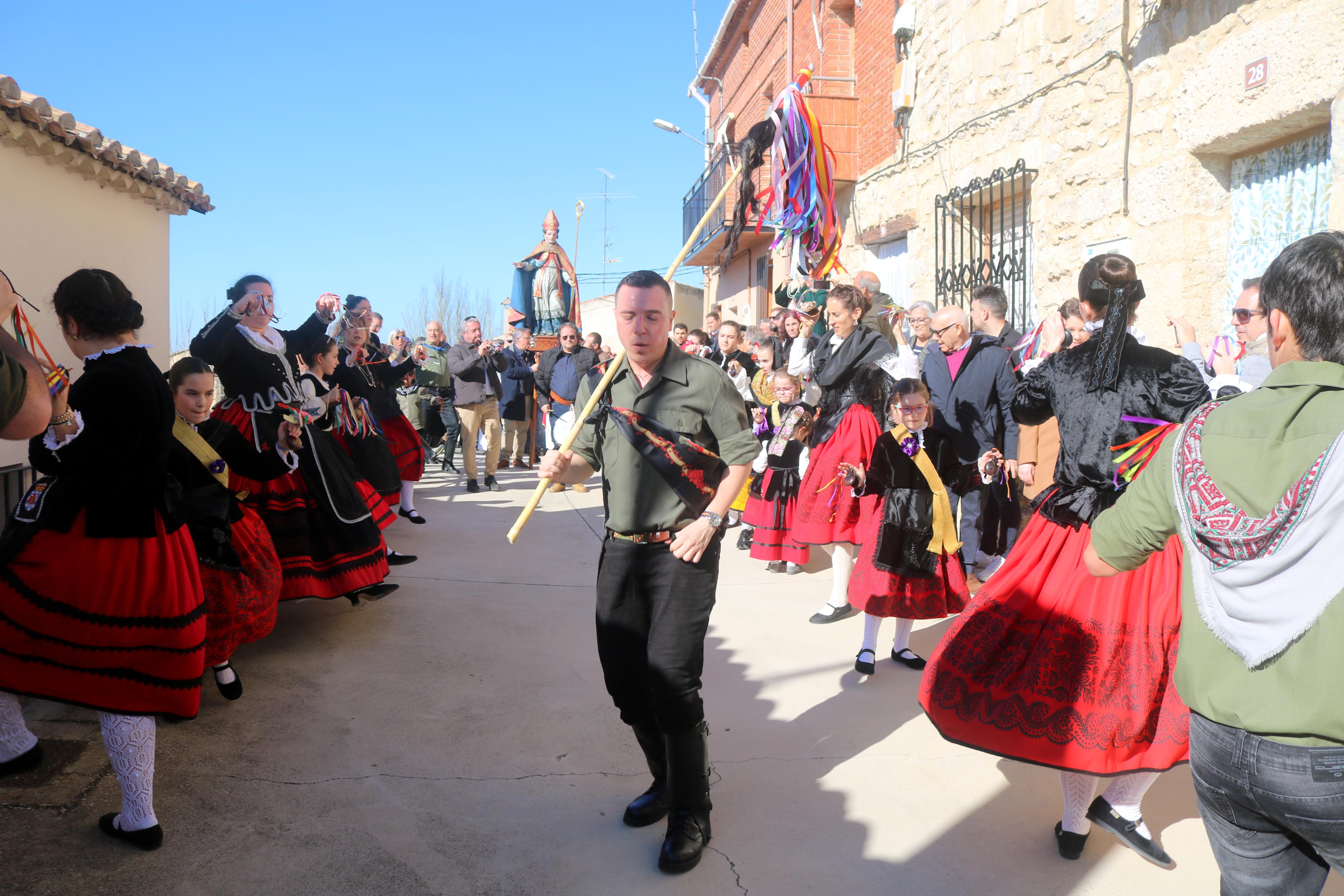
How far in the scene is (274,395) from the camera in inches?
185

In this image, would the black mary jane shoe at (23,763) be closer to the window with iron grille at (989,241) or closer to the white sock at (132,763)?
the white sock at (132,763)

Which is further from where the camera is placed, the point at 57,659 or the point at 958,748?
the point at 958,748

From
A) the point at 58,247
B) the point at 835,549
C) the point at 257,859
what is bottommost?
the point at 257,859

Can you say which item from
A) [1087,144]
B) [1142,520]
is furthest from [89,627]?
[1087,144]

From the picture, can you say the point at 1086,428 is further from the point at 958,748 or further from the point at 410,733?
the point at 410,733

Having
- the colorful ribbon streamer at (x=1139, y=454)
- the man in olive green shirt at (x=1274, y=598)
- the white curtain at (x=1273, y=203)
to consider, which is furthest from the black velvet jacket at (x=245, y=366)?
the white curtain at (x=1273, y=203)

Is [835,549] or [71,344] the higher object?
[71,344]

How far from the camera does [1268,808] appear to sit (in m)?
1.55

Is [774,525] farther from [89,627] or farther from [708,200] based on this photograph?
[708,200]

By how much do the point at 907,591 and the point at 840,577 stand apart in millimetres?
997

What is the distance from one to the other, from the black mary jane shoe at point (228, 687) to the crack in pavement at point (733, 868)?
2255 mm

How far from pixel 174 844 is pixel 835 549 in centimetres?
375

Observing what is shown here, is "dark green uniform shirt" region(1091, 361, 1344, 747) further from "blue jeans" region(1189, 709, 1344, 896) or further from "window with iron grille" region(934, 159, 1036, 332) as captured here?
"window with iron grille" region(934, 159, 1036, 332)

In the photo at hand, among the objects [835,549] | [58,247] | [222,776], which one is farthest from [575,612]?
[58,247]
